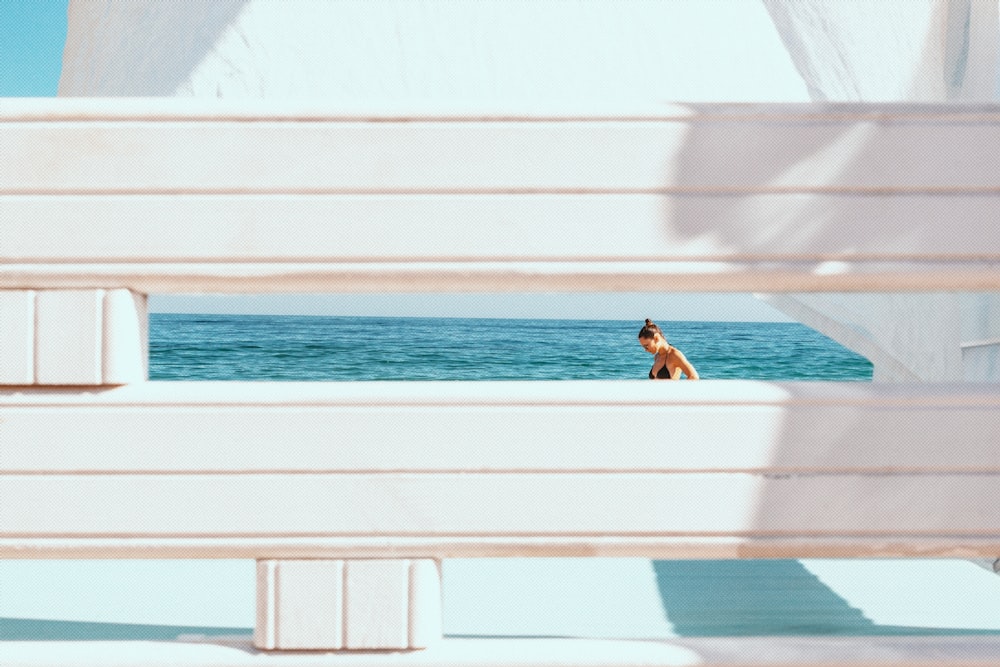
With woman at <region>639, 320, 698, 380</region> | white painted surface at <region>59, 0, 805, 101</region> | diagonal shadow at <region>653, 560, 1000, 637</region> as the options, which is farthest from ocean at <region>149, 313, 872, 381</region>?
diagonal shadow at <region>653, 560, 1000, 637</region>

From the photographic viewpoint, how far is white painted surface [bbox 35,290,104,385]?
1027mm

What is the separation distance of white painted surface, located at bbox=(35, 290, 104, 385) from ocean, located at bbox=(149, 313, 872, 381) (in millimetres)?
16708

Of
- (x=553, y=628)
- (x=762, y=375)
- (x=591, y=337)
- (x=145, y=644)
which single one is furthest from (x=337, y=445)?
(x=591, y=337)

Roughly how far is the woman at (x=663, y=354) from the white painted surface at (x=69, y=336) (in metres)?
4.24

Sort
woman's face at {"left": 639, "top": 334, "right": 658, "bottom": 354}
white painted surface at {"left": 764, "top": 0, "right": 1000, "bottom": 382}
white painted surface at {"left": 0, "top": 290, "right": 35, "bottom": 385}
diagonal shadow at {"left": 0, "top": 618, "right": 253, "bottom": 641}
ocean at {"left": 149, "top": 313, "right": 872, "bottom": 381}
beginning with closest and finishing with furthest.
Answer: white painted surface at {"left": 0, "top": 290, "right": 35, "bottom": 385}
diagonal shadow at {"left": 0, "top": 618, "right": 253, "bottom": 641}
white painted surface at {"left": 764, "top": 0, "right": 1000, "bottom": 382}
woman's face at {"left": 639, "top": 334, "right": 658, "bottom": 354}
ocean at {"left": 149, "top": 313, "right": 872, "bottom": 381}

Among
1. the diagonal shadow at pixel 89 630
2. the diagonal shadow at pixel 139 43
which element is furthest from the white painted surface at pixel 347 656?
the diagonal shadow at pixel 139 43

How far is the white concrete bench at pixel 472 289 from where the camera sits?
1.04 metres

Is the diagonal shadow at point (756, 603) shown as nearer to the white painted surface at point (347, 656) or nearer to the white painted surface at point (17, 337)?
the white painted surface at point (347, 656)

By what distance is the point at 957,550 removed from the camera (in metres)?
1.05

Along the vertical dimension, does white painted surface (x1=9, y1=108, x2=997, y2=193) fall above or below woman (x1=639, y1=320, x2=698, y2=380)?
below

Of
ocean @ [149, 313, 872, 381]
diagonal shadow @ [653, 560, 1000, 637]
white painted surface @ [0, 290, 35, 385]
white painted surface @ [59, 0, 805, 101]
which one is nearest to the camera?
white painted surface @ [0, 290, 35, 385]

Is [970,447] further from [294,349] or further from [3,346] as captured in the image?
[294,349]

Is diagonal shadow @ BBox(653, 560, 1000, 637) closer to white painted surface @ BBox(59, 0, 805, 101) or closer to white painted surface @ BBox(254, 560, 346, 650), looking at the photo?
white painted surface @ BBox(254, 560, 346, 650)

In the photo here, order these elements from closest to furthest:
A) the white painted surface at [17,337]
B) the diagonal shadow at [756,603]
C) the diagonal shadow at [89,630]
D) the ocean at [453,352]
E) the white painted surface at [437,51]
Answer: the white painted surface at [17,337] < the diagonal shadow at [89,630] < the diagonal shadow at [756,603] < the white painted surface at [437,51] < the ocean at [453,352]
